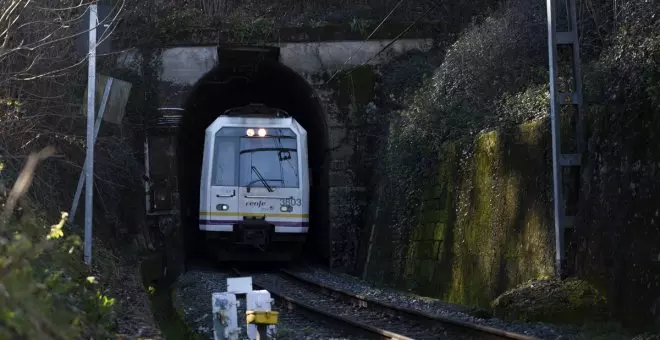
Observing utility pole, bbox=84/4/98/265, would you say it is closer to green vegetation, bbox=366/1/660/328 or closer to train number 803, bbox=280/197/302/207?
green vegetation, bbox=366/1/660/328

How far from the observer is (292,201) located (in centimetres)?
1812

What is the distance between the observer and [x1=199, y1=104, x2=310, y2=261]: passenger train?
1783cm

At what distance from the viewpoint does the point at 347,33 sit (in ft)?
69.2

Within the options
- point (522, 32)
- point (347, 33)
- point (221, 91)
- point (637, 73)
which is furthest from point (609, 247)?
point (221, 91)

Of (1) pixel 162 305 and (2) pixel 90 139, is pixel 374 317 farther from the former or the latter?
(2) pixel 90 139

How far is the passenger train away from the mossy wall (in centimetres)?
290

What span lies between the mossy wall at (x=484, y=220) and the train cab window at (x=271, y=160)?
3.12m

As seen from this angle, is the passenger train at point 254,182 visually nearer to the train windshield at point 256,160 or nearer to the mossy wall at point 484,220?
the train windshield at point 256,160

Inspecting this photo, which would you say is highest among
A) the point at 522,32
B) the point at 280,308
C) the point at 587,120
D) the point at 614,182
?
the point at 522,32

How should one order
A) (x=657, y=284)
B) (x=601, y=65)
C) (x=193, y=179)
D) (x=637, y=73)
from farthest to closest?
(x=193, y=179)
(x=601, y=65)
(x=637, y=73)
(x=657, y=284)

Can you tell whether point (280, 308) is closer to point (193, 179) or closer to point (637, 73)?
point (637, 73)

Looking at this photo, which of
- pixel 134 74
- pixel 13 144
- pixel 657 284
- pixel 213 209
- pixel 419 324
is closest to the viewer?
pixel 657 284

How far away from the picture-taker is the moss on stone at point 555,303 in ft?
30.8

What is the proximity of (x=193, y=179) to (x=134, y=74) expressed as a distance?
17.6 ft
